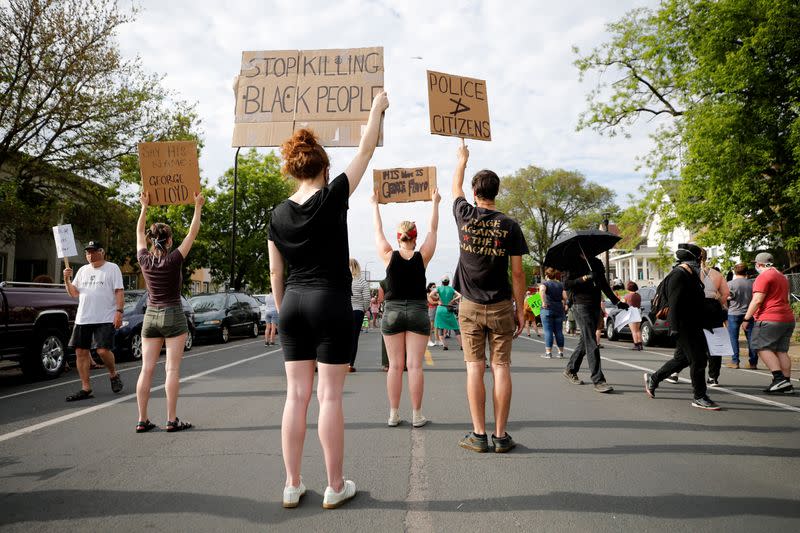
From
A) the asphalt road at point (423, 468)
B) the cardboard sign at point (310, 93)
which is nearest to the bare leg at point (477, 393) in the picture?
the asphalt road at point (423, 468)

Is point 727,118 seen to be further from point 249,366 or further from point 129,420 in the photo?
point 129,420

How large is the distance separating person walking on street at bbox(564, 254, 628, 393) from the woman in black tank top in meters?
2.96

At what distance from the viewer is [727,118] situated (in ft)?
57.6

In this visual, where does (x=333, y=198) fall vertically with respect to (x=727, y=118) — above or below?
below

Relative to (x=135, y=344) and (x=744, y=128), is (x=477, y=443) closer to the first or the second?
(x=135, y=344)

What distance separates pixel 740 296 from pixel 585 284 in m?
4.97

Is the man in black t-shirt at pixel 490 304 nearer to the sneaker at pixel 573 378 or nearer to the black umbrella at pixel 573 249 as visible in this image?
the black umbrella at pixel 573 249

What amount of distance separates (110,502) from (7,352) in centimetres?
650

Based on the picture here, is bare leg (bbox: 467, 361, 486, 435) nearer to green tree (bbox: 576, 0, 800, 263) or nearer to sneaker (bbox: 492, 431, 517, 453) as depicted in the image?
sneaker (bbox: 492, 431, 517, 453)

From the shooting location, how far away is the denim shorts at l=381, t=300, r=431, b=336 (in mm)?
5434

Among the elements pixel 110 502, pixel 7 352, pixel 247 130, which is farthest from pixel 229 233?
pixel 110 502

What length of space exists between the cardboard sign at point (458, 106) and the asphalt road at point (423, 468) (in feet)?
10.3

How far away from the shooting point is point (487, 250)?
458 cm

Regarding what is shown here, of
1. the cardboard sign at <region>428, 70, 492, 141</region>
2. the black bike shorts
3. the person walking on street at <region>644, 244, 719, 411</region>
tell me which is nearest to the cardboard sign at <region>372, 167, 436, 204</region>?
the cardboard sign at <region>428, 70, 492, 141</region>
